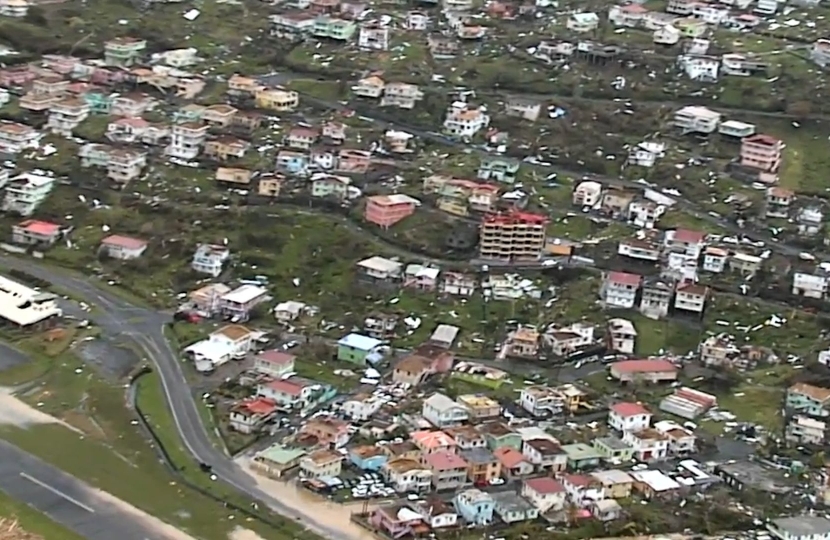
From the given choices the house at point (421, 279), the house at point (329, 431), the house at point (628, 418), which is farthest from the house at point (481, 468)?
the house at point (421, 279)

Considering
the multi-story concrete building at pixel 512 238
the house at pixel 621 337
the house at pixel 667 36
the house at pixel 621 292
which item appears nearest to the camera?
the house at pixel 621 337

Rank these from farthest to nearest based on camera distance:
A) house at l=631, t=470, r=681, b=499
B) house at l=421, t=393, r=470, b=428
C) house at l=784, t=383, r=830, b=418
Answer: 1. house at l=784, t=383, r=830, b=418
2. house at l=421, t=393, r=470, b=428
3. house at l=631, t=470, r=681, b=499

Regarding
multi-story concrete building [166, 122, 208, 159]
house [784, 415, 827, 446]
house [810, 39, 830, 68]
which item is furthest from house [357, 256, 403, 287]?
house [810, 39, 830, 68]

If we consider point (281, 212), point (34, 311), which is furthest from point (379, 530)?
point (281, 212)

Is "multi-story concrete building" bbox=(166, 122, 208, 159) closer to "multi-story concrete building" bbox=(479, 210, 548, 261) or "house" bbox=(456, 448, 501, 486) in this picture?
"multi-story concrete building" bbox=(479, 210, 548, 261)

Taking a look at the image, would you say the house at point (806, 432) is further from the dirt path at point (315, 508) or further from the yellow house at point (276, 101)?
the yellow house at point (276, 101)

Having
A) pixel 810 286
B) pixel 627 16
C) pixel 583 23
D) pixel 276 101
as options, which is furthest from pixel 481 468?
pixel 627 16

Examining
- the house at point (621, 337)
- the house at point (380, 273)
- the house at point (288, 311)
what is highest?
the house at point (621, 337)
